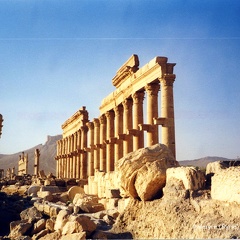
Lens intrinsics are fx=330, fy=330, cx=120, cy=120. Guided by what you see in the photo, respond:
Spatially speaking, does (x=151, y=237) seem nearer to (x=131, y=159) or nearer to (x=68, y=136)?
(x=131, y=159)

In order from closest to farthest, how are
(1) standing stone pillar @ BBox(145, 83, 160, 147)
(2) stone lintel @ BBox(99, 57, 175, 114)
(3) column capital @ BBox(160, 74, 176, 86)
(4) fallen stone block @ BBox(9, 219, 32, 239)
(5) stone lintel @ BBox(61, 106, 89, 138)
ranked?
1. (4) fallen stone block @ BBox(9, 219, 32, 239)
2. (3) column capital @ BBox(160, 74, 176, 86)
3. (2) stone lintel @ BBox(99, 57, 175, 114)
4. (1) standing stone pillar @ BBox(145, 83, 160, 147)
5. (5) stone lintel @ BBox(61, 106, 89, 138)

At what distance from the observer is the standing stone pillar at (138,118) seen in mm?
20469

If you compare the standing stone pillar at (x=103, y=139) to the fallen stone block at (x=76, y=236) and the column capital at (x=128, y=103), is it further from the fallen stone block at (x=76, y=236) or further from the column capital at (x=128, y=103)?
the fallen stone block at (x=76, y=236)

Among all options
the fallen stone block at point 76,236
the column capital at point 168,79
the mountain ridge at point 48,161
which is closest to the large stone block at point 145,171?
the fallen stone block at point 76,236

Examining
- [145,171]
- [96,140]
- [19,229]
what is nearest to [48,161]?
[96,140]

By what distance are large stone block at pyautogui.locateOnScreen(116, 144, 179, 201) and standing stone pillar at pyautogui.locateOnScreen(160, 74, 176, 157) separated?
354 inches

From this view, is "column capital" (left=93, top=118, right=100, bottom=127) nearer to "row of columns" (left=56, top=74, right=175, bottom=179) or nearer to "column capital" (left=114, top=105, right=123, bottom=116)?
"row of columns" (left=56, top=74, right=175, bottom=179)

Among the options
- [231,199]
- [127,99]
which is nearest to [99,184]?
[127,99]

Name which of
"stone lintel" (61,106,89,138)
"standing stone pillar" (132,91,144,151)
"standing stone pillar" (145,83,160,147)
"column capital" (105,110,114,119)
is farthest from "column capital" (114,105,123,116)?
"stone lintel" (61,106,89,138)

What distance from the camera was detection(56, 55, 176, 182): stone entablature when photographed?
1689 centimetres

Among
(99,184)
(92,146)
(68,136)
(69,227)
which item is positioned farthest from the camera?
(68,136)

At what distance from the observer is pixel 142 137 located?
20.6 meters

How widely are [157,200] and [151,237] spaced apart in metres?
0.88

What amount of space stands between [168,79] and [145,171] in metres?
10.2
